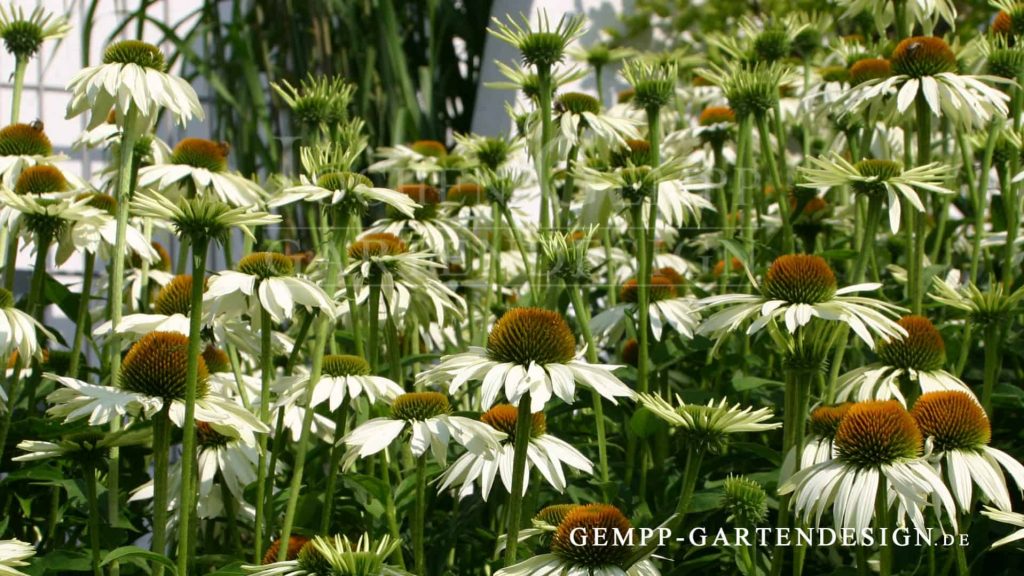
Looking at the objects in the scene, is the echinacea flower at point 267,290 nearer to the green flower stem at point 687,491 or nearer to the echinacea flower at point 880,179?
the green flower stem at point 687,491

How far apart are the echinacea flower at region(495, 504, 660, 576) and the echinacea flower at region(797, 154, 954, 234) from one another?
668 mm

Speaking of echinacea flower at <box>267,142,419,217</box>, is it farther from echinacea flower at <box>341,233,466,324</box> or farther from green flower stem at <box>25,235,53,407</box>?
green flower stem at <box>25,235,53,407</box>

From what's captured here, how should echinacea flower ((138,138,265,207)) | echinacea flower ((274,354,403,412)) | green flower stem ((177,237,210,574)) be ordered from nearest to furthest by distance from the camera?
1. green flower stem ((177,237,210,574))
2. echinacea flower ((274,354,403,412))
3. echinacea flower ((138,138,265,207))

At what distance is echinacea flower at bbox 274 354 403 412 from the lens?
5.24 ft

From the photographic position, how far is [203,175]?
2035 millimetres

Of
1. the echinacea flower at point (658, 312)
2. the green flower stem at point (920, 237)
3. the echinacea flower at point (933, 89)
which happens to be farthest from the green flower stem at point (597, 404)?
the echinacea flower at point (933, 89)

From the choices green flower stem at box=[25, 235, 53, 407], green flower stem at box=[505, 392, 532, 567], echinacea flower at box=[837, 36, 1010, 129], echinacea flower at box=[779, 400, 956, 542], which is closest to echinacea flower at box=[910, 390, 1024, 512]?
echinacea flower at box=[779, 400, 956, 542]

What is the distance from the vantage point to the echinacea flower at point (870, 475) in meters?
1.31

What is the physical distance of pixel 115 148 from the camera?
215 centimetres

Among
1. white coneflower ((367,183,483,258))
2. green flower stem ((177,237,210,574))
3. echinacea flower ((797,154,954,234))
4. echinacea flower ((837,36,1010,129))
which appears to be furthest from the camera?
white coneflower ((367,183,483,258))

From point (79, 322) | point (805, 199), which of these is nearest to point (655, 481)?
point (805, 199)

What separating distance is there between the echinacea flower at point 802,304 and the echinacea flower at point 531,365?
0.80ft

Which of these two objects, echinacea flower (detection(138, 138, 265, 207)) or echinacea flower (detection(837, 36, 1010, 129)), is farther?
echinacea flower (detection(138, 138, 265, 207))

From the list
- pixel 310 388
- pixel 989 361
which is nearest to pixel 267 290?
pixel 310 388
